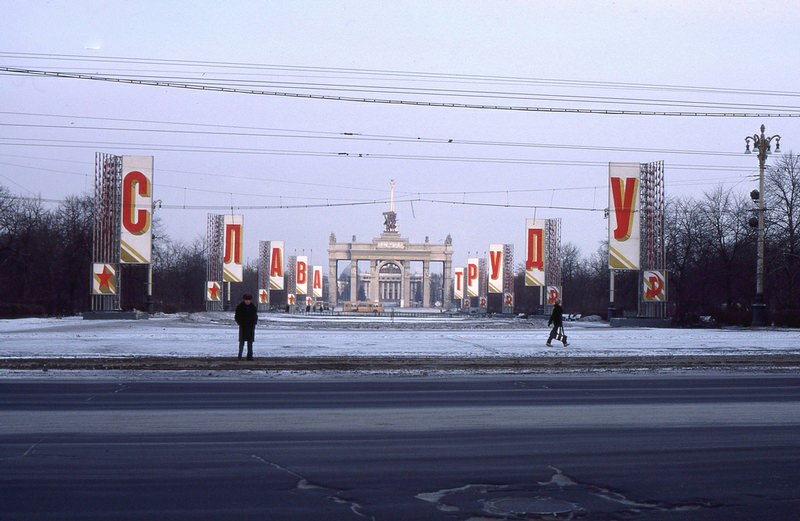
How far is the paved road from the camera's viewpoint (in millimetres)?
6973

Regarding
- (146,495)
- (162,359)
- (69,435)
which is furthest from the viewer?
(162,359)

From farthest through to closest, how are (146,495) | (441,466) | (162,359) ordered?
(162,359) → (441,466) → (146,495)

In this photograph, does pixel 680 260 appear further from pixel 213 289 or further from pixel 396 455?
pixel 396 455

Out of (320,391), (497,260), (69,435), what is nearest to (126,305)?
(497,260)

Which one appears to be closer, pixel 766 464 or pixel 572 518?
pixel 572 518

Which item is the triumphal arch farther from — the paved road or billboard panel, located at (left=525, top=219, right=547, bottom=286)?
the paved road

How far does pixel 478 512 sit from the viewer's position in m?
6.81

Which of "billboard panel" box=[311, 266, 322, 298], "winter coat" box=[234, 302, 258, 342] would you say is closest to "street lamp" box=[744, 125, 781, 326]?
"winter coat" box=[234, 302, 258, 342]

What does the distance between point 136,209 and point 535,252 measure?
A: 25.7 m

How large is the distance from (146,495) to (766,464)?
5803 mm

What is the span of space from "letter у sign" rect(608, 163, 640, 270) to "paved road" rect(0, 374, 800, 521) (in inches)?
1001

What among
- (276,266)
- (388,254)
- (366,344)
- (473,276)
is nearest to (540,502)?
(366,344)

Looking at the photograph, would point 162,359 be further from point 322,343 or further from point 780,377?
point 780,377

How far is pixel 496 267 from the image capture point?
73562mm
